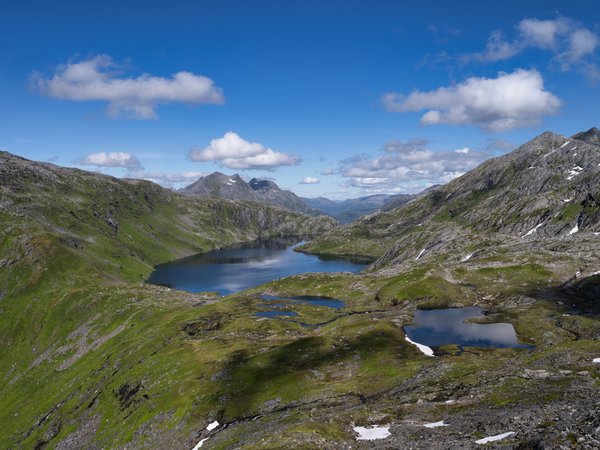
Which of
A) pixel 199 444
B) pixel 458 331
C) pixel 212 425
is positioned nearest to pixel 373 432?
pixel 199 444

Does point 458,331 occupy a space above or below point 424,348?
above

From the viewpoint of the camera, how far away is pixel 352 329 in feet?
342

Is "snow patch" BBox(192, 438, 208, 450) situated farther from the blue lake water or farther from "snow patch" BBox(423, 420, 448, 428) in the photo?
the blue lake water

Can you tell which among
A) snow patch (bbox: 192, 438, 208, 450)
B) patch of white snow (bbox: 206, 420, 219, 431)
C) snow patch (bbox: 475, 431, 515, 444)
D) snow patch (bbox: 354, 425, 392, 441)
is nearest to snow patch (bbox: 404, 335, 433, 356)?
patch of white snow (bbox: 206, 420, 219, 431)

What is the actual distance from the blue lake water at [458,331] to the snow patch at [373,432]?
48821 millimetres

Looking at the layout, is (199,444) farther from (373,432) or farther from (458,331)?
(458,331)

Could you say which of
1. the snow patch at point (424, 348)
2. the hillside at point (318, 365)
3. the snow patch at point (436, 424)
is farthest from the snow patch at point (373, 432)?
the snow patch at point (424, 348)

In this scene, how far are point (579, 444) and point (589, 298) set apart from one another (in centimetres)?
10665

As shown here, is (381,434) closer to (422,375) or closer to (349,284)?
(422,375)

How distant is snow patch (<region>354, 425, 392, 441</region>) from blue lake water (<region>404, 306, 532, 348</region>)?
48.8 meters

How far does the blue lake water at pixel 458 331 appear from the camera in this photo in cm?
9179

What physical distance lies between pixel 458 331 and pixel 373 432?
6417 cm

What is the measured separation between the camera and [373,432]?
4525 cm

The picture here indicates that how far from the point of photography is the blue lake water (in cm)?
9179
